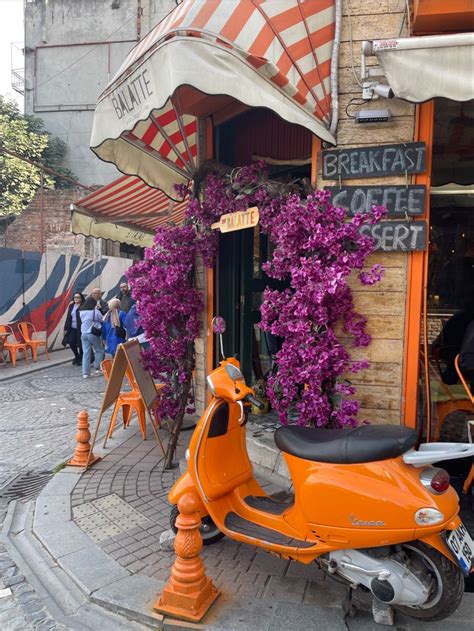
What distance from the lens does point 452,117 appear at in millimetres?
4875

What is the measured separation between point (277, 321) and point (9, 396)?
22.6ft

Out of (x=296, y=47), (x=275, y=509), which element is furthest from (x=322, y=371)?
(x=296, y=47)

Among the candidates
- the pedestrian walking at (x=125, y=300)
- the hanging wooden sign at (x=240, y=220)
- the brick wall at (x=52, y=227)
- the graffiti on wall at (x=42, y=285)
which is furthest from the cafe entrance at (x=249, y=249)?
the brick wall at (x=52, y=227)

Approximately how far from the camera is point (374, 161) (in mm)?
3846

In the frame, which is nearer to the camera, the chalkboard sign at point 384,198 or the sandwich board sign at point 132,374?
the chalkboard sign at point 384,198

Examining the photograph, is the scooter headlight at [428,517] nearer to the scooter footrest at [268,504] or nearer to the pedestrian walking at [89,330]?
the scooter footrest at [268,504]

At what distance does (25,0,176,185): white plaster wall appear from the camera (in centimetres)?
2256

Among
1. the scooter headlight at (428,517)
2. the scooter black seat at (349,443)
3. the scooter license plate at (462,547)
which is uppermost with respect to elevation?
the scooter black seat at (349,443)

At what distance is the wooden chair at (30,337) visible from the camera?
39.7ft

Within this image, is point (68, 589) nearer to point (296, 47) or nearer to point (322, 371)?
point (322, 371)

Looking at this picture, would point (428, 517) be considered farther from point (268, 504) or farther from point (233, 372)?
point (233, 372)

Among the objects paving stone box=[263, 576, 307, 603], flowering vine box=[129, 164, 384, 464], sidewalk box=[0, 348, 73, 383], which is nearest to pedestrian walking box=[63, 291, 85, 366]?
sidewalk box=[0, 348, 73, 383]

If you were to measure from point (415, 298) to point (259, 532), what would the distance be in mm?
2118

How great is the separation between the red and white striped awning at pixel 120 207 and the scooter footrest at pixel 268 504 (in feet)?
15.6
